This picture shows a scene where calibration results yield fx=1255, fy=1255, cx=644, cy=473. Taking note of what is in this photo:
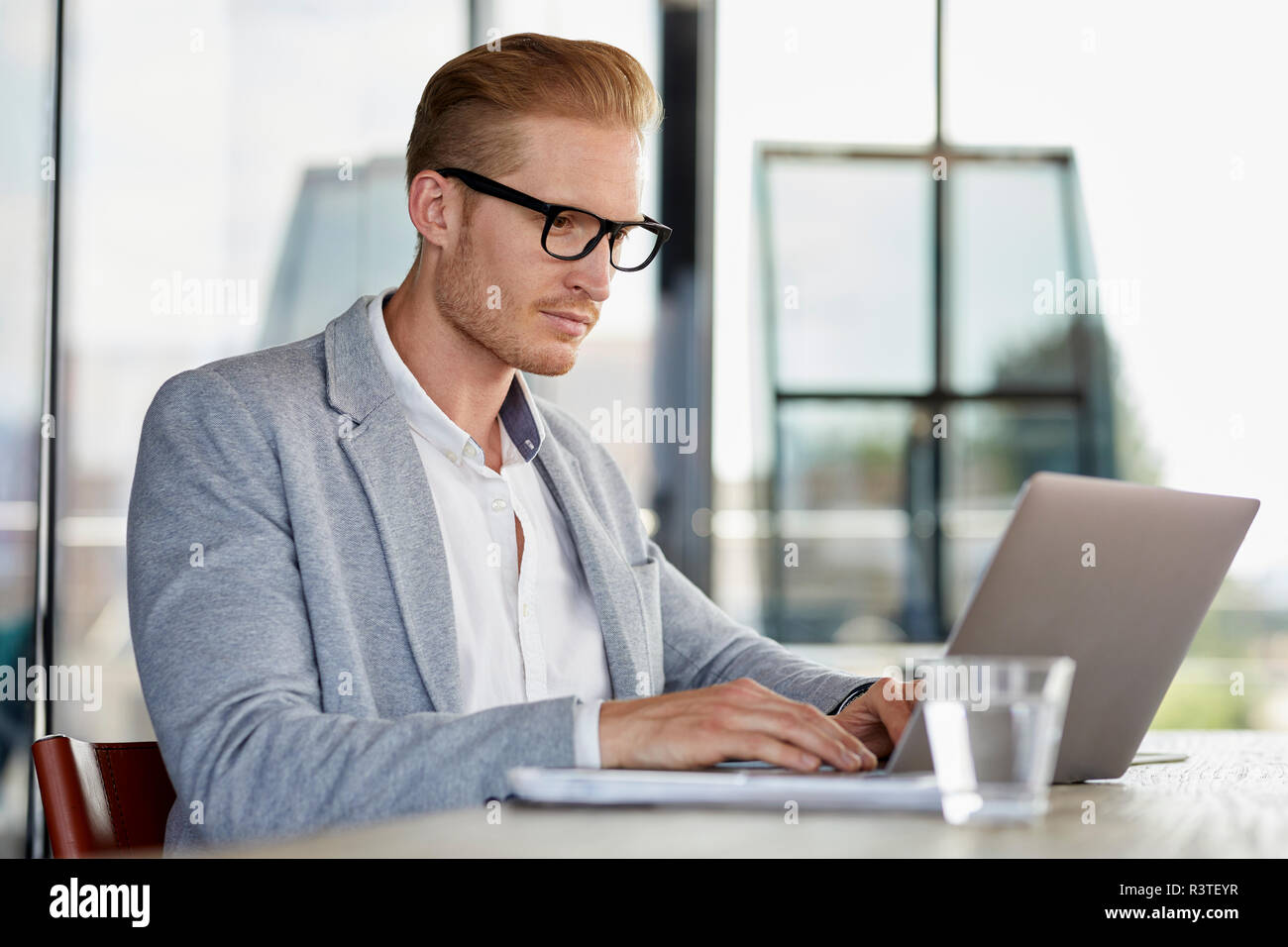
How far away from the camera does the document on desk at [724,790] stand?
878 mm

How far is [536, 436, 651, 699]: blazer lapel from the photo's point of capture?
1.58m

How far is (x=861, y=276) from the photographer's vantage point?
3.82 m

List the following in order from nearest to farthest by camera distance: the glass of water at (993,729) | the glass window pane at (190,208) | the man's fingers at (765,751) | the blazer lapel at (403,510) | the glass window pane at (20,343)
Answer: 1. the glass of water at (993,729)
2. the man's fingers at (765,751)
3. the blazer lapel at (403,510)
4. the glass window pane at (20,343)
5. the glass window pane at (190,208)

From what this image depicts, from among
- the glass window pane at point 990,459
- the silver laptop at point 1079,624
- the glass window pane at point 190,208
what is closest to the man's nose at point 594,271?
the silver laptop at point 1079,624

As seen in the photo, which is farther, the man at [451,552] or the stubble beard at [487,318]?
the stubble beard at [487,318]

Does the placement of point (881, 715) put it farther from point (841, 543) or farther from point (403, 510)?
point (841, 543)

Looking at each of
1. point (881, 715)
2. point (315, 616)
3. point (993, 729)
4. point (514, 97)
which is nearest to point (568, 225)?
point (514, 97)

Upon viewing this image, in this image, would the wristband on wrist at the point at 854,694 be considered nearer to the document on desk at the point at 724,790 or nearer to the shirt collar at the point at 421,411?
the document on desk at the point at 724,790

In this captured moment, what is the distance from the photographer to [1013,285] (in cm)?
383

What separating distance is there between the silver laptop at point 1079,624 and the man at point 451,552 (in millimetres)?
71

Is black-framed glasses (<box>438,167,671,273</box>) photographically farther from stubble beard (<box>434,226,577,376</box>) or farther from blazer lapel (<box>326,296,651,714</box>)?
blazer lapel (<box>326,296,651,714</box>)

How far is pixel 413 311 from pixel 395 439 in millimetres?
319
